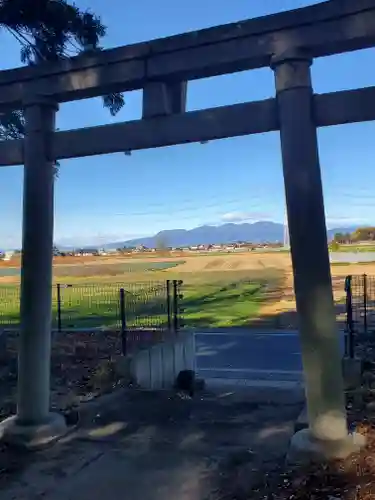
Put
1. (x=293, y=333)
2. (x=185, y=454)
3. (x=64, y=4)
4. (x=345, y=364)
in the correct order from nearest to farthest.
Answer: (x=185, y=454)
(x=64, y=4)
(x=345, y=364)
(x=293, y=333)

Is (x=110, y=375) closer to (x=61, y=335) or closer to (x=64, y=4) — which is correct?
(x=61, y=335)

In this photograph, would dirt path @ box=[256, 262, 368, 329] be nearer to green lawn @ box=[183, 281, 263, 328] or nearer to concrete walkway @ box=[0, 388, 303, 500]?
green lawn @ box=[183, 281, 263, 328]

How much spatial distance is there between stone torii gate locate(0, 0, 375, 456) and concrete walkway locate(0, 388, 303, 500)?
0.46 meters

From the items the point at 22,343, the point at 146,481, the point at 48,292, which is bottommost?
the point at 146,481

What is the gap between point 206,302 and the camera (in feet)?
89.2

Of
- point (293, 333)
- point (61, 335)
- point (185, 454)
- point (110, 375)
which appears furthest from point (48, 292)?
point (293, 333)

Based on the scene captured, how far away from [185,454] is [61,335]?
701 cm

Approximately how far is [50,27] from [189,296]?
78.9 feet

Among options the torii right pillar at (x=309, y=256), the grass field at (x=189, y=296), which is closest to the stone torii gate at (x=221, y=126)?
the torii right pillar at (x=309, y=256)

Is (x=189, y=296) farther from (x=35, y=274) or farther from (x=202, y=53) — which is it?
(x=202, y=53)

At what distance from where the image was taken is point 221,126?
4.45 m

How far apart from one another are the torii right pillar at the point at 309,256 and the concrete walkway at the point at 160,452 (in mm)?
601

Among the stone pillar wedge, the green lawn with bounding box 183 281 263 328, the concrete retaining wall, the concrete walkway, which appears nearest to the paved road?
the concrete retaining wall

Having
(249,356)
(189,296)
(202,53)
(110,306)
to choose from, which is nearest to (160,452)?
(202,53)
